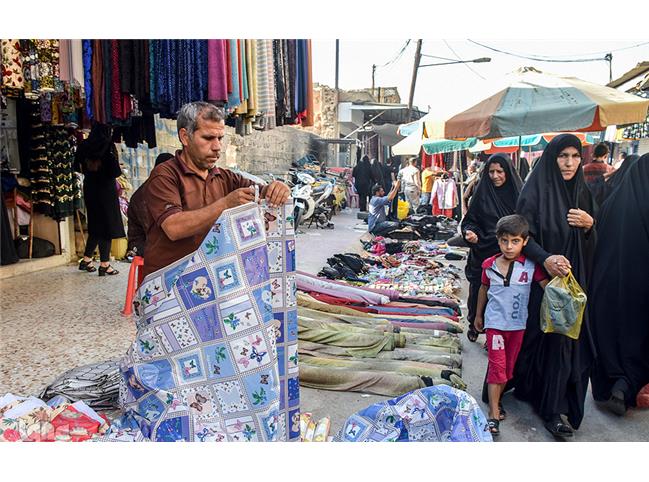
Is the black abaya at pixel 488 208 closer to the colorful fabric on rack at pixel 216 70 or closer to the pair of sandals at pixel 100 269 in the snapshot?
the colorful fabric on rack at pixel 216 70

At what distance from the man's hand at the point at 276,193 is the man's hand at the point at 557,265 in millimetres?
1569

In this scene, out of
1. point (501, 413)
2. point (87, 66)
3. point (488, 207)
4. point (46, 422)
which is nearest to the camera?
point (46, 422)

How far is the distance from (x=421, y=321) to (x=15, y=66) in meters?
3.80

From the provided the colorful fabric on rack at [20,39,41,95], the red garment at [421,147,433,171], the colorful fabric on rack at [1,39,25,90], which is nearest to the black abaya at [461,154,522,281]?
the colorful fabric on rack at [20,39,41,95]

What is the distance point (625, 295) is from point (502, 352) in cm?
101

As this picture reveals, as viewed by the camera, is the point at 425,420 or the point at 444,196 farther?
the point at 444,196

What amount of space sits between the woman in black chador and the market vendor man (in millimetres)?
3633

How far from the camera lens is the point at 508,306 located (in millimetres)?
2994

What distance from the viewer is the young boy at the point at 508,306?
117 inches

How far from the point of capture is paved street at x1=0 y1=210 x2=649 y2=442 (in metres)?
3.06

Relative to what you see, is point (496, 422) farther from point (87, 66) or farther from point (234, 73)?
point (87, 66)

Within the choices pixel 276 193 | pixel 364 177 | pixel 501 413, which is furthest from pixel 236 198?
pixel 364 177

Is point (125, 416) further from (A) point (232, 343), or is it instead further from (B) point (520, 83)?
(B) point (520, 83)

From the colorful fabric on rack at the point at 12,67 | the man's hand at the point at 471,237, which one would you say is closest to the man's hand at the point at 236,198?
the colorful fabric on rack at the point at 12,67
